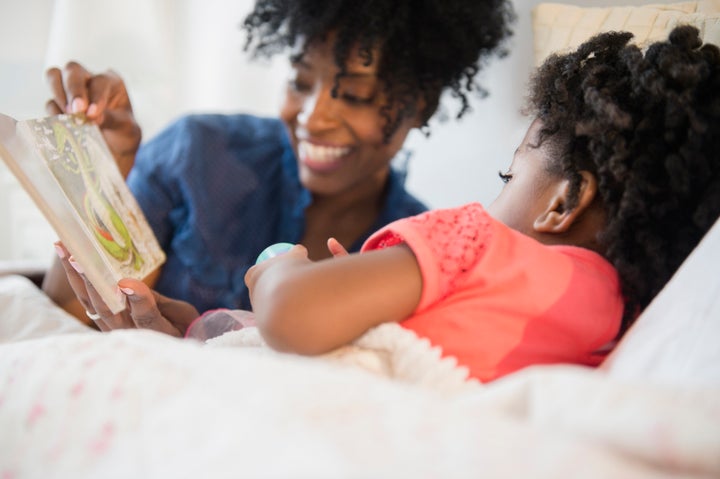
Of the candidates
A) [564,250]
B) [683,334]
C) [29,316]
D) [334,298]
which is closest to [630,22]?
[564,250]

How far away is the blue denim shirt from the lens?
49.8 inches

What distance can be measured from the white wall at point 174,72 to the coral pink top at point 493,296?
1.34 ft

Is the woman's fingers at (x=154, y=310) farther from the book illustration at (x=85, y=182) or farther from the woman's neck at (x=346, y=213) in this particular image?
the woman's neck at (x=346, y=213)

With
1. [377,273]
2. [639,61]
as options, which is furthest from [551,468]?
[639,61]

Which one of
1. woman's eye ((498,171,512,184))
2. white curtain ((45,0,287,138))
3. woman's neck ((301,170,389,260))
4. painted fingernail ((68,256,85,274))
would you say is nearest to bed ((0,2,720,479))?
painted fingernail ((68,256,85,274))

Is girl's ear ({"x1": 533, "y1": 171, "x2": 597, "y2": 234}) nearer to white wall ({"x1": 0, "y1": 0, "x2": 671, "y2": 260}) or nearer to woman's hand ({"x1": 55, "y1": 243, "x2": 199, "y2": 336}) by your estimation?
white wall ({"x1": 0, "y1": 0, "x2": 671, "y2": 260})

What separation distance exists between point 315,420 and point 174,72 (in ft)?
5.49

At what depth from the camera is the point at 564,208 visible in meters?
0.77

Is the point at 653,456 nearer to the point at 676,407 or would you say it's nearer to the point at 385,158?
the point at 676,407

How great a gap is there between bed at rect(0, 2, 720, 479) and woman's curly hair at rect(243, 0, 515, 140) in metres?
0.80

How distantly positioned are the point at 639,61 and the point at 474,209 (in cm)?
23

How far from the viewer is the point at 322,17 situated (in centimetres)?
129

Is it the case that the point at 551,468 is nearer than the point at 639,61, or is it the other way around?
the point at 551,468

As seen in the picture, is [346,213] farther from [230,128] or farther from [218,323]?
[218,323]
